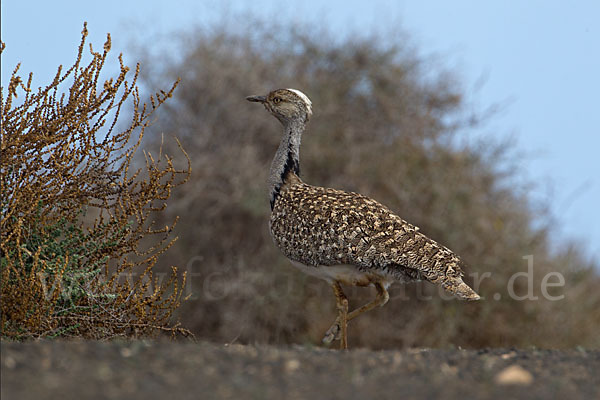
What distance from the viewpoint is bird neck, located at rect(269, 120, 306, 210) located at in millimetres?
6803

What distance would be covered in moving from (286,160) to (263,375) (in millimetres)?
3866

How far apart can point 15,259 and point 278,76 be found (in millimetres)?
7982

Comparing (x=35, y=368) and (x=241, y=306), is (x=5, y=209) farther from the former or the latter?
(x=241, y=306)

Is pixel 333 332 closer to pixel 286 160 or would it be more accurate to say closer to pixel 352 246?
pixel 352 246

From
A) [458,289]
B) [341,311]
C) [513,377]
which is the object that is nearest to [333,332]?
[341,311]

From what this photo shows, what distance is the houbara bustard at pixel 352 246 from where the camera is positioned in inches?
225

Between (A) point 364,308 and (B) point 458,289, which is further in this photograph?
(A) point 364,308

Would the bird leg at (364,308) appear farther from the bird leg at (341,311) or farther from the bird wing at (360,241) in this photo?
the bird wing at (360,241)

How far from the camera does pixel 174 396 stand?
281 cm

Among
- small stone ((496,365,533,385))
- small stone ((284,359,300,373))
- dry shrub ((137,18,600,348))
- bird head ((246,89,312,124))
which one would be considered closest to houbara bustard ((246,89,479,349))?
bird head ((246,89,312,124))

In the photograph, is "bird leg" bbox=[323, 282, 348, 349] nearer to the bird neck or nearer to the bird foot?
the bird foot

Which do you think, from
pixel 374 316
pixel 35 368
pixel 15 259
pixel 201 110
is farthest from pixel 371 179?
pixel 35 368

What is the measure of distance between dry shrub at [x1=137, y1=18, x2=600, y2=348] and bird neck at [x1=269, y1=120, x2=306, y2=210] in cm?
409

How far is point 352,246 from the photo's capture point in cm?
582
